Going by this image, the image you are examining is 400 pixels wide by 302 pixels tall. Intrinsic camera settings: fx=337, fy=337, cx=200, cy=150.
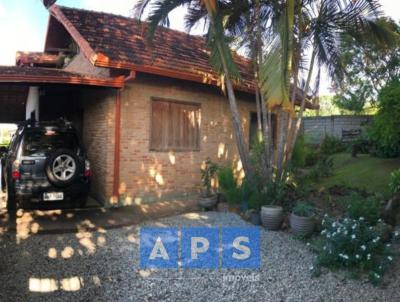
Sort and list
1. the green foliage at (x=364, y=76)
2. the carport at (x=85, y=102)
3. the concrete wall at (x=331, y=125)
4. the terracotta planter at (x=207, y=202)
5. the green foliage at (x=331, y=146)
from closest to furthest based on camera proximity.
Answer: the carport at (x=85, y=102) → the terracotta planter at (x=207, y=202) → the green foliage at (x=364, y=76) → the green foliage at (x=331, y=146) → the concrete wall at (x=331, y=125)

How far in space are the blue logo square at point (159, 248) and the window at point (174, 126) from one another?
296 cm

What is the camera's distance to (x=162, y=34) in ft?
35.4

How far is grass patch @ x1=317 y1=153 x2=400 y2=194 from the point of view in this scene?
9.20m

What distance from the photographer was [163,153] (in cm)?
846

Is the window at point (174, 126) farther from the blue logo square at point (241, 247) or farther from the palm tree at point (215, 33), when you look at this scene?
the blue logo square at point (241, 247)

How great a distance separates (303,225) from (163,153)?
4.16 metres

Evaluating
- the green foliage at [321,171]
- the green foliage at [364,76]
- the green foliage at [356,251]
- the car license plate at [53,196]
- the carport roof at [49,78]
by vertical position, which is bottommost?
the green foliage at [356,251]

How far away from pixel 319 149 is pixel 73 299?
14.6 meters

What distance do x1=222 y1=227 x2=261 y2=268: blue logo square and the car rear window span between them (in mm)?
3861

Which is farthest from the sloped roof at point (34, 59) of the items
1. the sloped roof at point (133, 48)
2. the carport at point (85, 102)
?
the sloped roof at point (133, 48)

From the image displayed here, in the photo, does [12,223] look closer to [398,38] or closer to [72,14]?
[72,14]

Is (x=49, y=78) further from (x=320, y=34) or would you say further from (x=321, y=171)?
(x=321, y=171)


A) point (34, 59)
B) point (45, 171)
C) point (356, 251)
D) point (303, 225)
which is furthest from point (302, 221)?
point (34, 59)

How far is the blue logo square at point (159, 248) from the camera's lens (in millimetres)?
4477
